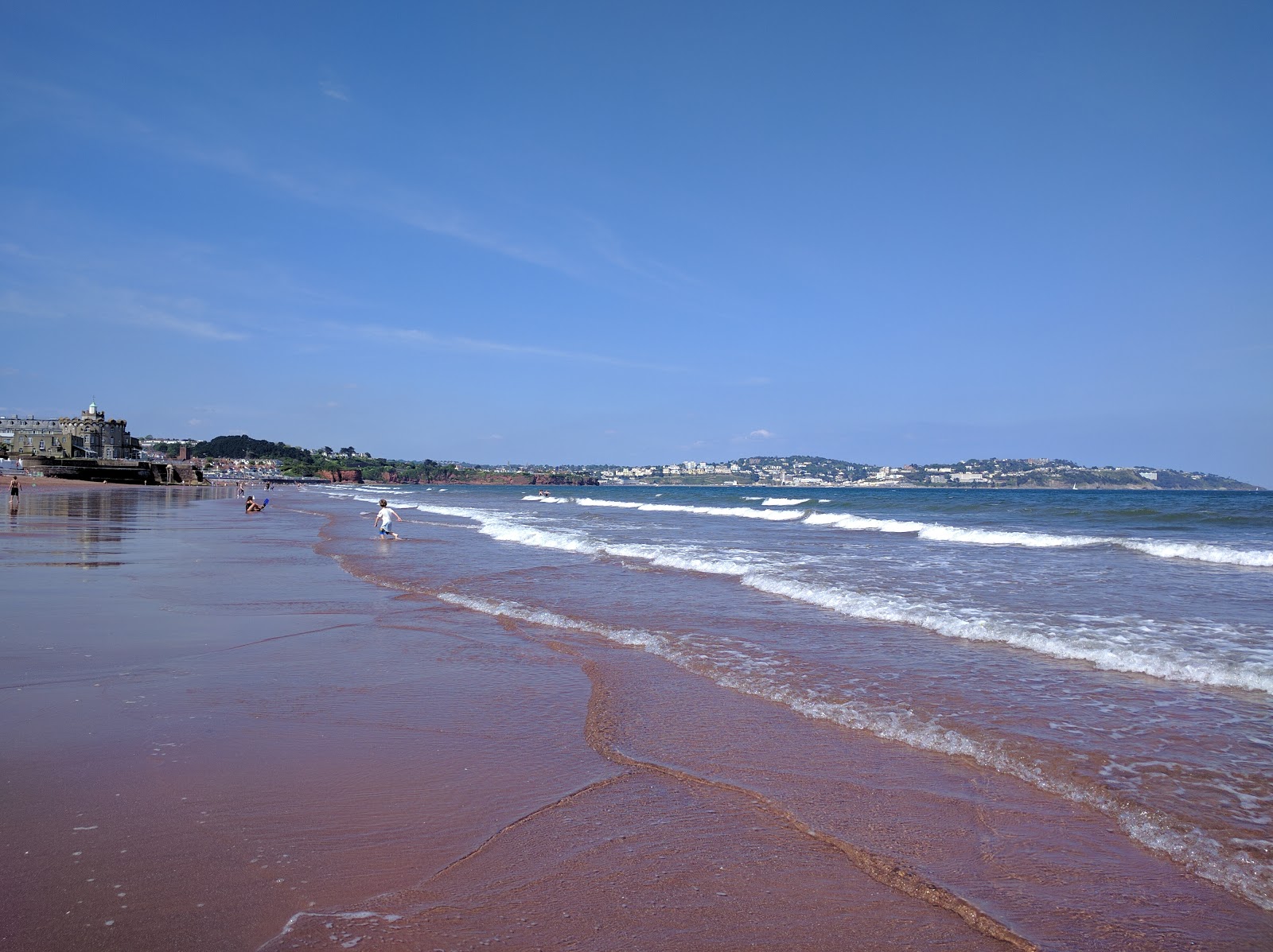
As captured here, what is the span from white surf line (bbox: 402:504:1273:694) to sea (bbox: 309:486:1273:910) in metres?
0.04

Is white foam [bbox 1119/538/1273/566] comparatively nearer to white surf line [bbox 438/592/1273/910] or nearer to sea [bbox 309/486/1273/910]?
sea [bbox 309/486/1273/910]

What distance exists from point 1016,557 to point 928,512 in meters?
27.5

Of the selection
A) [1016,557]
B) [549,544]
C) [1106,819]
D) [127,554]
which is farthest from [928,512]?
[1106,819]

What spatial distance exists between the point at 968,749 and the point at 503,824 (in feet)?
10.9

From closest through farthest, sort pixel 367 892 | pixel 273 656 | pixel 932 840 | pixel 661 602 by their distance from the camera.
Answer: pixel 367 892, pixel 932 840, pixel 273 656, pixel 661 602

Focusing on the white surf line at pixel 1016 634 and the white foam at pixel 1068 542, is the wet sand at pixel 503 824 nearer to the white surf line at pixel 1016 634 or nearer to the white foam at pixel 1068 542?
the white surf line at pixel 1016 634

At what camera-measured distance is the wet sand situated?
10.1ft

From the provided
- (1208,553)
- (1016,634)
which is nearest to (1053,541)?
(1208,553)

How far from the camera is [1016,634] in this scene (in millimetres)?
9156

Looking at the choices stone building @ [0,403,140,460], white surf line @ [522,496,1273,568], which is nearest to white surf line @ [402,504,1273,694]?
white surf line @ [522,496,1273,568]

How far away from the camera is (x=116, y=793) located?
4.14 m

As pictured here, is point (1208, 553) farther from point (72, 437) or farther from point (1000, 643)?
point (72, 437)

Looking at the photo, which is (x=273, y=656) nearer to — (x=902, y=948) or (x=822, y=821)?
(x=822, y=821)

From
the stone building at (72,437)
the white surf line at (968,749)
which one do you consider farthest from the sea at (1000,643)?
the stone building at (72,437)
